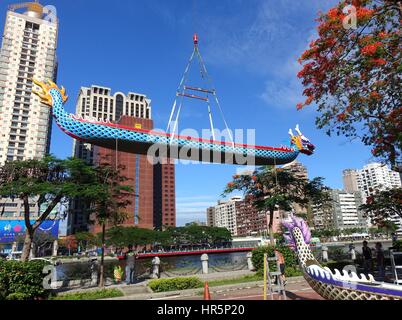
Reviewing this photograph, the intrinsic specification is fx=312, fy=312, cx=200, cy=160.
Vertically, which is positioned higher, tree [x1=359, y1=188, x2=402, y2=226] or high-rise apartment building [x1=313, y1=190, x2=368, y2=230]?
high-rise apartment building [x1=313, y1=190, x2=368, y2=230]

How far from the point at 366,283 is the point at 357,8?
7946mm

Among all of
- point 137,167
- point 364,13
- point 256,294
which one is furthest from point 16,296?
point 137,167

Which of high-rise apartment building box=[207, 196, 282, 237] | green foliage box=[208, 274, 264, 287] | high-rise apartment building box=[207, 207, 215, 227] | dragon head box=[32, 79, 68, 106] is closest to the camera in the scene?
dragon head box=[32, 79, 68, 106]

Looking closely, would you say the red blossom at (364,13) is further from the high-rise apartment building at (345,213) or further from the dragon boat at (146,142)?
the high-rise apartment building at (345,213)

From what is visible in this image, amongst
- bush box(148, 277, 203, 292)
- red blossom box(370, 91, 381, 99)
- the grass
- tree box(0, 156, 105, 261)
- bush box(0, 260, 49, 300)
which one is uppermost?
red blossom box(370, 91, 381, 99)

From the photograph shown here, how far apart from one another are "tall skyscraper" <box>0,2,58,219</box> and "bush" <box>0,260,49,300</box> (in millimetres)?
64705

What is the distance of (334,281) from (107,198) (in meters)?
10.1

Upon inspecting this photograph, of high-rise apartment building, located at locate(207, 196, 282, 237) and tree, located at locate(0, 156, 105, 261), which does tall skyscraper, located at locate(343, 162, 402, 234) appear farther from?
tree, located at locate(0, 156, 105, 261)

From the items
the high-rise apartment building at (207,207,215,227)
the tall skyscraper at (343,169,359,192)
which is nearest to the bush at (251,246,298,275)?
the high-rise apartment building at (207,207,215,227)

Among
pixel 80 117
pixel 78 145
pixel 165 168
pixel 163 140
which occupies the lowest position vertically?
pixel 163 140

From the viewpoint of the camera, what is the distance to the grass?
1159cm

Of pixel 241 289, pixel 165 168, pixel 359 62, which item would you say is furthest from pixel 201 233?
pixel 359 62
